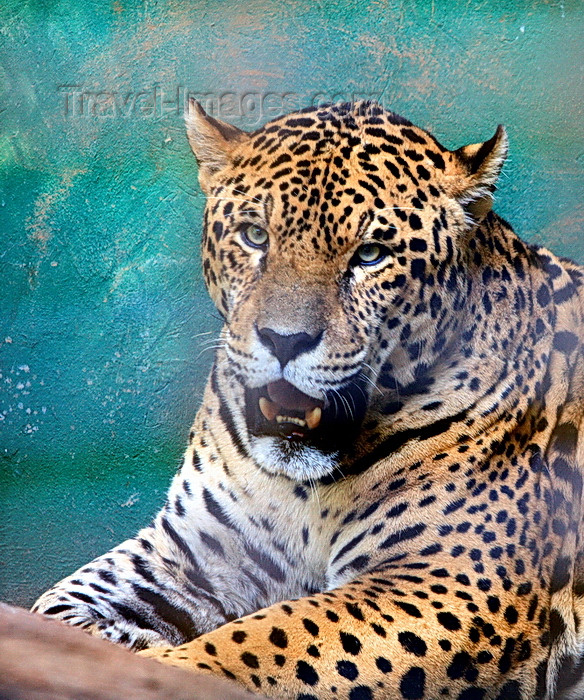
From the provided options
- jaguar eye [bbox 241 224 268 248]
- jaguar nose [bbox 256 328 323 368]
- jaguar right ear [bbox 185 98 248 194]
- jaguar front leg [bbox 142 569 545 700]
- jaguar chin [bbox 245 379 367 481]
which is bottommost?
jaguar front leg [bbox 142 569 545 700]

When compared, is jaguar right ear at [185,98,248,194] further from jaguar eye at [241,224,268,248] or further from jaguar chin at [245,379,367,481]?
jaguar chin at [245,379,367,481]

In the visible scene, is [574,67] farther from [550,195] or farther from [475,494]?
[475,494]

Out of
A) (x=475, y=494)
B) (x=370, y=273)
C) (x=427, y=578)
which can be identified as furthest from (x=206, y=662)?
(x=370, y=273)

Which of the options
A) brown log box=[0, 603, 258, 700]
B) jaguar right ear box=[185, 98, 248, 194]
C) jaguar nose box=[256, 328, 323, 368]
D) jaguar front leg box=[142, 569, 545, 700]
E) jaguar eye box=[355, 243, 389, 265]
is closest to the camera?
brown log box=[0, 603, 258, 700]

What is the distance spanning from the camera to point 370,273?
3.07m

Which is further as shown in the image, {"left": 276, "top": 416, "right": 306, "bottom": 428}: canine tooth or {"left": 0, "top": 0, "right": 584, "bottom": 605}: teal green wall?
{"left": 0, "top": 0, "right": 584, "bottom": 605}: teal green wall

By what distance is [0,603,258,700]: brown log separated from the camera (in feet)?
5.27

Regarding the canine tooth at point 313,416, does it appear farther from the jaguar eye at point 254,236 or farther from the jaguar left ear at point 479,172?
the jaguar left ear at point 479,172

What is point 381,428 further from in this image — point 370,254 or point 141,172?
point 141,172

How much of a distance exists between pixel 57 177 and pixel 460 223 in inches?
67.8

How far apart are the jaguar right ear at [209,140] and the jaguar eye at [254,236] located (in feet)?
0.99

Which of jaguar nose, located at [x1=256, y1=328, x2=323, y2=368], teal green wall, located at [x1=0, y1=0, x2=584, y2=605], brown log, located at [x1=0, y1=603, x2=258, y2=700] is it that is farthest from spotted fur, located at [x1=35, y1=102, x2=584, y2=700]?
brown log, located at [x1=0, y1=603, x2=258, y2=700]

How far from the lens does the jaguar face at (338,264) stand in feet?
9.76

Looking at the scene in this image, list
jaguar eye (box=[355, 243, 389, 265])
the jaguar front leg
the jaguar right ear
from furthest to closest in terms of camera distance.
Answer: the jaguar right ear, jaguar eye (box=[355, 243, 389, 265]), the jaguar front leg
